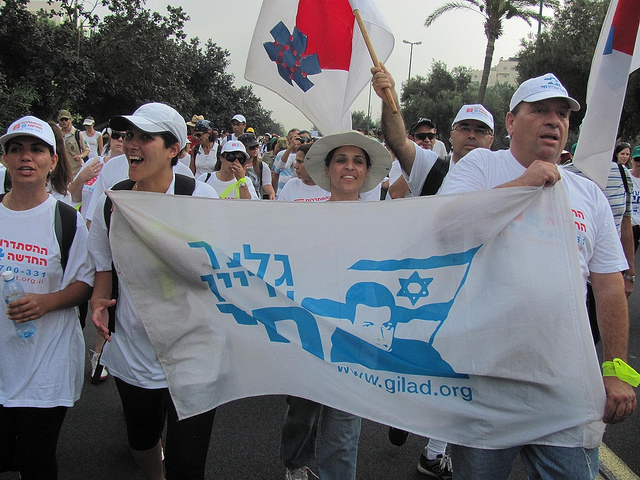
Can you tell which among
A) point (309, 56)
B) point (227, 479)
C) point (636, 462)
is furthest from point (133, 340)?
point (636, 462)

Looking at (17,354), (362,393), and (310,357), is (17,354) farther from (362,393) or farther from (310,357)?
(362,393)

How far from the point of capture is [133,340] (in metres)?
2.55

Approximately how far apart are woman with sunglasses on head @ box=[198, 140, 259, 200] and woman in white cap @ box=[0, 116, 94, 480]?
2.14 meters

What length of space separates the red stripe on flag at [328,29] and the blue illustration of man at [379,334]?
161cm

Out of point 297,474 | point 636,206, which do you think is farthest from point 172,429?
point 636,206

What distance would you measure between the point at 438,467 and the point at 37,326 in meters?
2.40

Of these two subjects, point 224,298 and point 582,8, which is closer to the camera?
point 224,298

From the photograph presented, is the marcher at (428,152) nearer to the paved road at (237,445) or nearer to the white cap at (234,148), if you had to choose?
the paved road at (237,445)

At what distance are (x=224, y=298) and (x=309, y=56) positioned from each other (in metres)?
1.68

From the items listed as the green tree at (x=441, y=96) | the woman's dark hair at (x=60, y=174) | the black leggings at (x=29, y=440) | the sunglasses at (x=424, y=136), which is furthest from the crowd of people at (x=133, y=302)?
the green tree at (x=441, y=96)

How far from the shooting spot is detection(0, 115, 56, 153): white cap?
253 cm

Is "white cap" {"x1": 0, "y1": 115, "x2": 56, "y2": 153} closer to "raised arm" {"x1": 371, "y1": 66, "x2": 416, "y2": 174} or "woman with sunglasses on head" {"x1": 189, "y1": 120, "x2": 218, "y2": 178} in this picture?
"raised arm" {"x1": 371, "y1": 66, "x2": 416, "y2": 174}

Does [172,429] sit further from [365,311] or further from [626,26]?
[626,26]

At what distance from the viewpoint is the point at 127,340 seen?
2.57m
